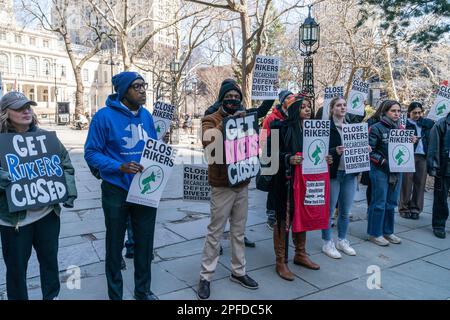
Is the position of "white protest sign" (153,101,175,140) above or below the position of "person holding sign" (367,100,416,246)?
above

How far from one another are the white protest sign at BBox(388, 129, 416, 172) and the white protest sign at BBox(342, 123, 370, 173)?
0.52 m

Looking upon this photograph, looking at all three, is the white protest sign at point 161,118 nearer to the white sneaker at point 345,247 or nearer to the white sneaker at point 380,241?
the white sneaker at point 345,247

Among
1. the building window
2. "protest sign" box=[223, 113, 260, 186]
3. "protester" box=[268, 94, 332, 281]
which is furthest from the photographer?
the building window

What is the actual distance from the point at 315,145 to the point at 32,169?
290 centimetres

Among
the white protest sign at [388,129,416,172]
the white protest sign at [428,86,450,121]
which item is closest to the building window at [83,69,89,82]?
the white protest sign at [428,86,450,121]

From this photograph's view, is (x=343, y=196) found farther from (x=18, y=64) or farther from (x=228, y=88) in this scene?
(x=18, y=64)

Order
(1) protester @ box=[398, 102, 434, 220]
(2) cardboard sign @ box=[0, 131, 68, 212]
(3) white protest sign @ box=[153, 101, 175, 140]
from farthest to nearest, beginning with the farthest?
(1) protester @ box=[398, 102, 434, 220], (3) white protest sign @ box=[153, 101, 175, 140], (2) cardboard sign @ box=[0, 131, 68, 212]

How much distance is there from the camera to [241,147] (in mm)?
3766

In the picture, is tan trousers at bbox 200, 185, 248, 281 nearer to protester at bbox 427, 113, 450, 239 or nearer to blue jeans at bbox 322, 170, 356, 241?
blue jeans at bbox 322, 170, 356, 241

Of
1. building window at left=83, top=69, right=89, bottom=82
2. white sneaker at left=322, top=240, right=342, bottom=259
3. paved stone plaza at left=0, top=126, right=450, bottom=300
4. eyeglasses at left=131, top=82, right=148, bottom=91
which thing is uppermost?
building window at left=83, top=69, right=89, bottom=82

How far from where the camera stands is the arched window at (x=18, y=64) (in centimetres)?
7662

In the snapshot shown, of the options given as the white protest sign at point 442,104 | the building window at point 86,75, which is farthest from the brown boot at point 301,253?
the building window at point 86,75

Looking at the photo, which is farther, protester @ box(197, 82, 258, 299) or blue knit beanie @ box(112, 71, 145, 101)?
protester @ box(197, 82, 258, 299)

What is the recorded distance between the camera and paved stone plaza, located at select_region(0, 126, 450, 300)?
3846 millimetres
